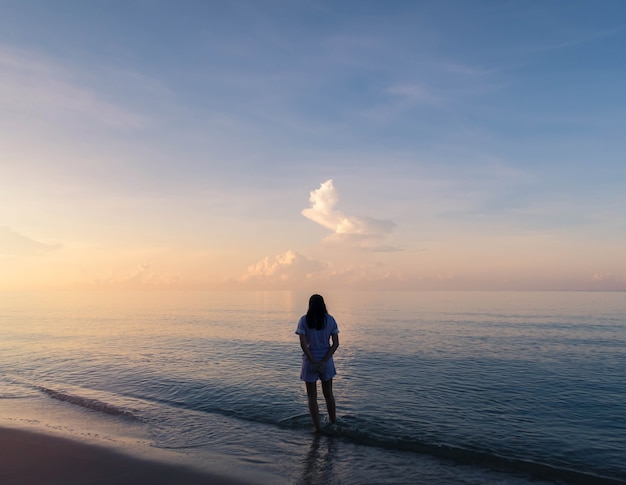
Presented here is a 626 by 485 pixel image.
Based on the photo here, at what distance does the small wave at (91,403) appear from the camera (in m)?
13.5

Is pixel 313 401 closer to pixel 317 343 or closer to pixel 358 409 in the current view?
pixel 317 343

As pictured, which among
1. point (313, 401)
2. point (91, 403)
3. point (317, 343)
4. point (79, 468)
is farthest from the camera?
point (91, 403)

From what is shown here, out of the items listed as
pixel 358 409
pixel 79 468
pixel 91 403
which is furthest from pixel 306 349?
pixel 91 403

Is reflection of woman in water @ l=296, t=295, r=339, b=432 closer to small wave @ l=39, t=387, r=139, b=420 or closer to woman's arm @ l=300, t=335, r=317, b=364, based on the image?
woman's arm @ l=300, t=335, r=317, b=364

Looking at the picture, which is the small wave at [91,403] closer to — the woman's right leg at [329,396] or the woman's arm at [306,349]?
the woman's right leg at [329,396]

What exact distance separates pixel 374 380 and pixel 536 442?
862 centimetres

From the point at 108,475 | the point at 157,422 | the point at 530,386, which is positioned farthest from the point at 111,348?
the point at 530,386

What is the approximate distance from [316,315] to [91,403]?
9.96m

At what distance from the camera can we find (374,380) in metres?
19.0

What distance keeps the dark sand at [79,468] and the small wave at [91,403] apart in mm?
3547

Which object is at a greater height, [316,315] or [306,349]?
[316,315]

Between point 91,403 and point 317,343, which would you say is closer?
point 317,343

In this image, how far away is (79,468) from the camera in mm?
8469

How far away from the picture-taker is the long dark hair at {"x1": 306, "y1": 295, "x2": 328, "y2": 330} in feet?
33.6
